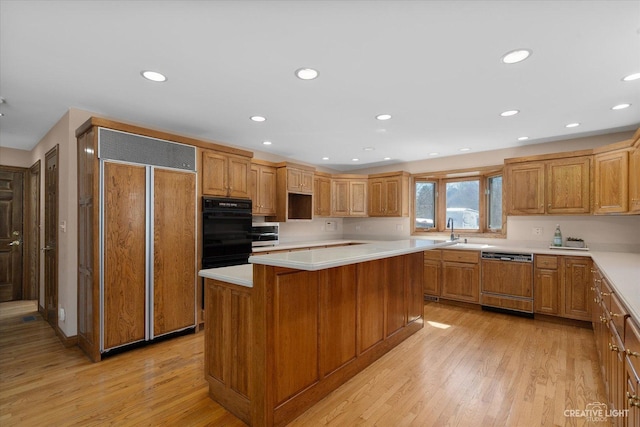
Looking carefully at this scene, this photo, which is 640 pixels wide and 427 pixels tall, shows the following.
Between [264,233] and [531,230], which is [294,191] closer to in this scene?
[264,233]

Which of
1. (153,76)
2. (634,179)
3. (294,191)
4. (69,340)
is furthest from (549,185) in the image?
(69,340)

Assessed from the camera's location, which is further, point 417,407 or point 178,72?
point 178,72

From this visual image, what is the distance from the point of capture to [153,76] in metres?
2.38

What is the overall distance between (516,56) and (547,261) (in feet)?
9.86

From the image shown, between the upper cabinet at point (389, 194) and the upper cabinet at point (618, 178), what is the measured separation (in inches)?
105

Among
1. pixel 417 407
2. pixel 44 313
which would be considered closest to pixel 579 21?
pixel 417 407

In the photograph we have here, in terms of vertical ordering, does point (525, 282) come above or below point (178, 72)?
below

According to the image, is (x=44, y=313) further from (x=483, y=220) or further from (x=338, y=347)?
(x=483, y=220)

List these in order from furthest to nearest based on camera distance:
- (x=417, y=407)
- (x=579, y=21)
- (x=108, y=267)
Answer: (x=108, y=267) → (x=417, y=407) → (x=579, y=21)

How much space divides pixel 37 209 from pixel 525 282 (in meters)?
7.12

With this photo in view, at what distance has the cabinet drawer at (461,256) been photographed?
450 cm

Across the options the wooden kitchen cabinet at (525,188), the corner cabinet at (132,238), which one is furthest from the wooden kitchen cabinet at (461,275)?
the corner cabinet at (132,238)

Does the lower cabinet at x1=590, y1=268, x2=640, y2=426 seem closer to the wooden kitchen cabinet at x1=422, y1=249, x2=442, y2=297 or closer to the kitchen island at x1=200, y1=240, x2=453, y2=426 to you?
the kitchen island at x1=200, y1=240, x2=453, y2=426

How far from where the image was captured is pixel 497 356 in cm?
296
